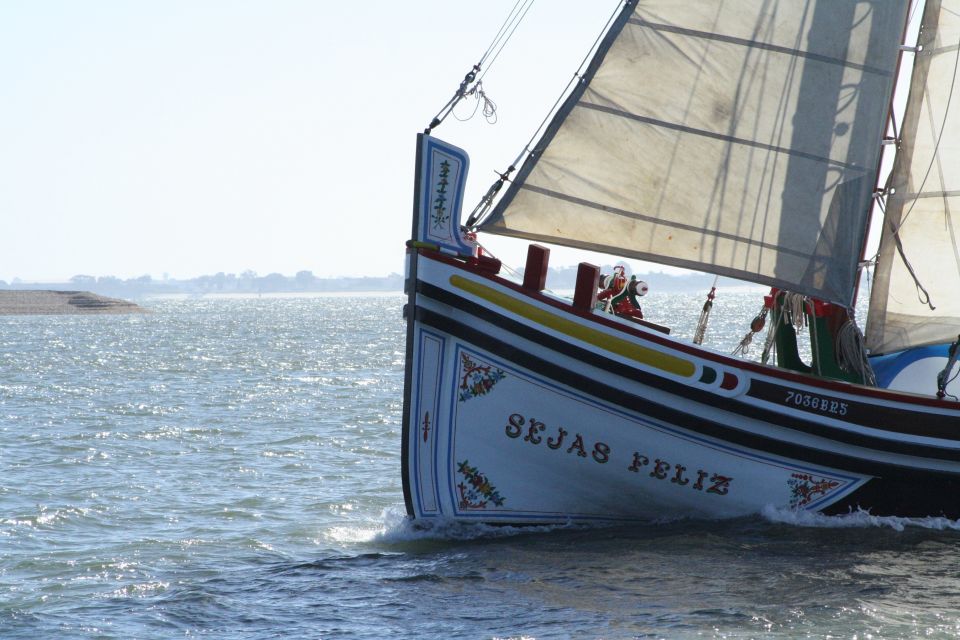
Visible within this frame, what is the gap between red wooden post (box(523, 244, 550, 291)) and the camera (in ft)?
35.7

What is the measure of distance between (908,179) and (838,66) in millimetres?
1435

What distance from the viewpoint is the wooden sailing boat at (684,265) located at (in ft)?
35.5

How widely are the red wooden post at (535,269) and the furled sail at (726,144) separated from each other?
13.1 inches

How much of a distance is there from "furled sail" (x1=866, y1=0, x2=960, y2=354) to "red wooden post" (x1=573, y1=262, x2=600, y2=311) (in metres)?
3.33

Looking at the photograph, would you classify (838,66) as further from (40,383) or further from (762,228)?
(40,383)

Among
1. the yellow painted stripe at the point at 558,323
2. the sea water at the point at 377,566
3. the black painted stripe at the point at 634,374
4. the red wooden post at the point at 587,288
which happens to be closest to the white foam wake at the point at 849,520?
the sea water at the point at 377,566

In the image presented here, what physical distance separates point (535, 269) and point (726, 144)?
2.28m

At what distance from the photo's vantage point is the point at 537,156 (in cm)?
1106

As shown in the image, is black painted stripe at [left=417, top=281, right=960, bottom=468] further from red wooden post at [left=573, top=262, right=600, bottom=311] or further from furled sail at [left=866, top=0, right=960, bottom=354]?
furled sail at [left=866, top=0, right=960, bottom=354]

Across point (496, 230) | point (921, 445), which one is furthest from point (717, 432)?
point (496, 230)

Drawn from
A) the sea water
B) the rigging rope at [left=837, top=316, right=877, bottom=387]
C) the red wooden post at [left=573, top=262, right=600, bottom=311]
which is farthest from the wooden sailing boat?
the sea water

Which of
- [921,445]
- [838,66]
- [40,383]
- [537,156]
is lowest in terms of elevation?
[40,383]

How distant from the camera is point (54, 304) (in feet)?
402

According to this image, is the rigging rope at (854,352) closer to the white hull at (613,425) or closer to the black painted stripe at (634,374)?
the white hull at (613,425)
